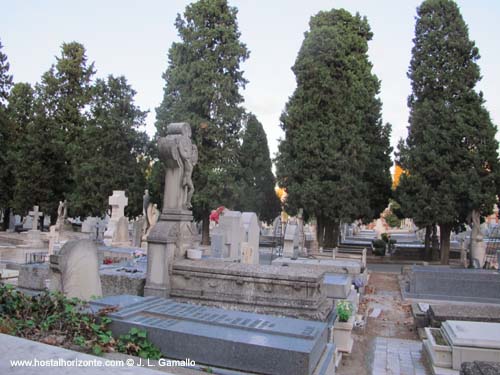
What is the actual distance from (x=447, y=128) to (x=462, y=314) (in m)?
15.5

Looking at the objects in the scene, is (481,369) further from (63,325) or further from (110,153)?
(110,153)

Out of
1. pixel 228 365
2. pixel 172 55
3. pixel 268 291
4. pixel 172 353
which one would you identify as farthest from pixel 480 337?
pixel 172 55

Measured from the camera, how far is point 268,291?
22.3 feet

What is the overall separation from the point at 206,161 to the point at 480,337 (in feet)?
68.0

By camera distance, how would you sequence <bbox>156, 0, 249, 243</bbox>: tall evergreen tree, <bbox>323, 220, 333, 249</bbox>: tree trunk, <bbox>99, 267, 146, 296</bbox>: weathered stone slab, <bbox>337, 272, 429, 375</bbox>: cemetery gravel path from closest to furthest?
<bbox>337, 272, 429, 375</bbox>: cemetery gravel path → <bbox>99, 267, 146, 296</bbox>: weathered stone slab → <bbox>323, 220, 333, 249</bbox>: tree trunk → <bbox>156, 0, 249, 243</bbox>: tall evergreen tree

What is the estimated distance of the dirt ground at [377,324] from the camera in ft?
22.3

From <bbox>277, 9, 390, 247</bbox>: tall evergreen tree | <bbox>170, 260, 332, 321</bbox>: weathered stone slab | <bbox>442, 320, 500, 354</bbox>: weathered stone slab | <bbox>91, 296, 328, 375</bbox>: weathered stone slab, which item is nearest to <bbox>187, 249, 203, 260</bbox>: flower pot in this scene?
<bbox>170, 260, 332, 321</bbox>: weathered stone slab

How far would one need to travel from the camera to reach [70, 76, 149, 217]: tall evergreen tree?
2627 centimetres

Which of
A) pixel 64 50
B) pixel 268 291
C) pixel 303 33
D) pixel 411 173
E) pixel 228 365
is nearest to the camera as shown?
pixel 228 365

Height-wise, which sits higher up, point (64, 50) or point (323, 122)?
point (64, 50)

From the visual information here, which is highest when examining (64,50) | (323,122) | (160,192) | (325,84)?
(64,50)

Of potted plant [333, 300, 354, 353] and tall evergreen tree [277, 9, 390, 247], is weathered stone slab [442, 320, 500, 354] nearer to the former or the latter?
potted plant [333, 300, 354, 353]

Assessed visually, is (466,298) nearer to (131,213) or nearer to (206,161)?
(206,161)

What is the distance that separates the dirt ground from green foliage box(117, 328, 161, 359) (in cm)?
322
